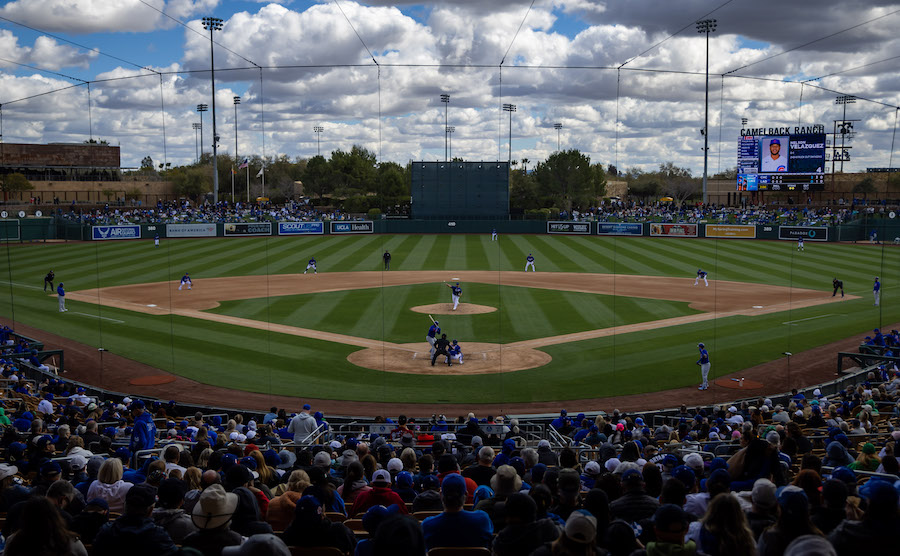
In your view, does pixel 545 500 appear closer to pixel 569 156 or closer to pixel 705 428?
pixel 705 428

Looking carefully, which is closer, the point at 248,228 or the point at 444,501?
the point at 444,501

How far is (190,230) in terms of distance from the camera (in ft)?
235

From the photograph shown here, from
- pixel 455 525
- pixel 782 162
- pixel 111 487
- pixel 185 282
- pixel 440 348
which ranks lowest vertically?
pixel 440 348

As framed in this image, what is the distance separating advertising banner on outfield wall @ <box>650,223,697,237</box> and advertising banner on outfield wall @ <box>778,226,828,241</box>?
8497 millimetres

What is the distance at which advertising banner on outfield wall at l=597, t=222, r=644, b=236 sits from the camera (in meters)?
76.8

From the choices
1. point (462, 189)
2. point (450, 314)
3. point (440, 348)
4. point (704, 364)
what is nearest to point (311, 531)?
point (704, 364)

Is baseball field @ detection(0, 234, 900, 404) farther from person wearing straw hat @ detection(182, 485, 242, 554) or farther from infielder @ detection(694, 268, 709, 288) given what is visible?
person wearing straw hat @ detection(182, 485, 242, 554)

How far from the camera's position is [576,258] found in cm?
5638

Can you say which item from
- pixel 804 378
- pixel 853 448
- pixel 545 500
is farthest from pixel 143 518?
pixel 804 378

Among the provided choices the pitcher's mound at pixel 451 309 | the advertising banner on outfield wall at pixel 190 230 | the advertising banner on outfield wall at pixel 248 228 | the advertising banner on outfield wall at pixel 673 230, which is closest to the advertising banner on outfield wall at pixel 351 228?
the advertising banner on outfield wall at pixel 248 228

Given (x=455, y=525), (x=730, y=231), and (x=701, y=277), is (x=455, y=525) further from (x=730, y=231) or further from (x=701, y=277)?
(x=730, y=231)

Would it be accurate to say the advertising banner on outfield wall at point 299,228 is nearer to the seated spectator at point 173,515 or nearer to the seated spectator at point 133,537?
the seated spectator at point 173,515

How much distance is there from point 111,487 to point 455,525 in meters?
3.91

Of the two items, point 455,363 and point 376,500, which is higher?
point 376,500
